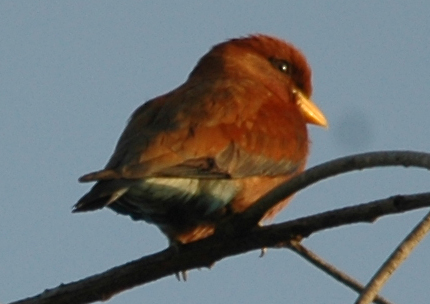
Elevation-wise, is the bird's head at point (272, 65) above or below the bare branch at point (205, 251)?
above

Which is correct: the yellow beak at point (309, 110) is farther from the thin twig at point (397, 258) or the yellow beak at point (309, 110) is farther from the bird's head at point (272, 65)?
the thin twig at point (397, 258)

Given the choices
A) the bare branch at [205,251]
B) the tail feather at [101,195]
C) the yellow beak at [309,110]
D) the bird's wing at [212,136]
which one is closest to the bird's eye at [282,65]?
the yellow beak at [309,110]

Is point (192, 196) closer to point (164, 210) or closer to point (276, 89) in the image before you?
point (164, 210)

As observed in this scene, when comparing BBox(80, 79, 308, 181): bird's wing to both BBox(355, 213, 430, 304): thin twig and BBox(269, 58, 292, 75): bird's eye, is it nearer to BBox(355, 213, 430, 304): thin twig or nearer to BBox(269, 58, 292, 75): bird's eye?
BBox(269, 58, 292, 75): bird's eye

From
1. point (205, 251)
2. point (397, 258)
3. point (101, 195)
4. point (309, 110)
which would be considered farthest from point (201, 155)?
point (397, 258)

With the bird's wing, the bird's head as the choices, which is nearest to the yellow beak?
the bird's head

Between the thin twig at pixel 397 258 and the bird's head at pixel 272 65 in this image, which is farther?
the bird's head at pixel 272 65
